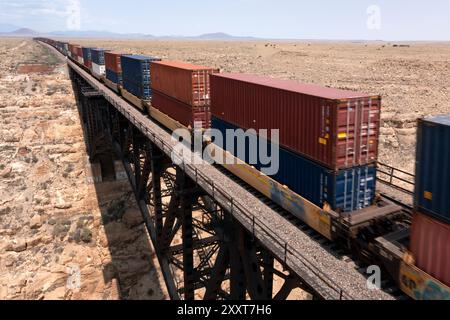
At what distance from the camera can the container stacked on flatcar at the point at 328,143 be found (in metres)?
13.1

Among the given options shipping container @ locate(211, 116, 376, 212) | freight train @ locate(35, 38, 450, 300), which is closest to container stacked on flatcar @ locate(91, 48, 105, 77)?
freight train @ locate(35, 38, 450, 300)

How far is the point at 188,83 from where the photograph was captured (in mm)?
24062

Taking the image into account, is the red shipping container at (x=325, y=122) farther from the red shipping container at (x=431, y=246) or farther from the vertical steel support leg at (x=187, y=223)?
the vertical steel support leg at (x=187, y=223)

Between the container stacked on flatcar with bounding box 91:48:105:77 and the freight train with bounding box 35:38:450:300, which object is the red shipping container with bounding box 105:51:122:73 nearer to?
the container stacked on flatcar with bounding box 91:48:105:77

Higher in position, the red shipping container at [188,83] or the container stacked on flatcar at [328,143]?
the red shipping container at [188,83]

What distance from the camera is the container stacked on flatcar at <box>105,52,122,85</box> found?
42.1m

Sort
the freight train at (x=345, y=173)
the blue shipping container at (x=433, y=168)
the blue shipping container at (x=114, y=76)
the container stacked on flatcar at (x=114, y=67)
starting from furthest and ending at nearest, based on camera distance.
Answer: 1. the blue shipping container at (x=114, y=76)
2. the container stacked on flatcar at (x=114, y=67)
3. the freight train at (x=345, y=173)
4. the blue shipping container at (x=433, y=168)

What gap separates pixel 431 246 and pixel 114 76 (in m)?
40.9

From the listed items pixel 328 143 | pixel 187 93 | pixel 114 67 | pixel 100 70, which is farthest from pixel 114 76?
pixel 328 143

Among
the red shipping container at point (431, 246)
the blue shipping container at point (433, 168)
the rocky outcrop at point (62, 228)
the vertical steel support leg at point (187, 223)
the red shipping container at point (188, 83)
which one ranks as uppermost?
the red shipping container at point (188, 83)

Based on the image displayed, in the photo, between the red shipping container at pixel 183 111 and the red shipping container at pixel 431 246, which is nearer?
the red shipping container at pixel 431 246

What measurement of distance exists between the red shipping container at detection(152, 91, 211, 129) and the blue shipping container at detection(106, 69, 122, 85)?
14.0m

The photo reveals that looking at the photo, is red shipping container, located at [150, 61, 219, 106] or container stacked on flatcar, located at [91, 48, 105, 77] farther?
container stacked on flatcar, located at [91, 48, 105, 77]

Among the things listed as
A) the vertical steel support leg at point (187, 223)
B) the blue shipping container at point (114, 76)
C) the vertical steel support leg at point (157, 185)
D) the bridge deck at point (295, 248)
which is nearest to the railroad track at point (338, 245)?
the bridge deck at point (295, 248)
